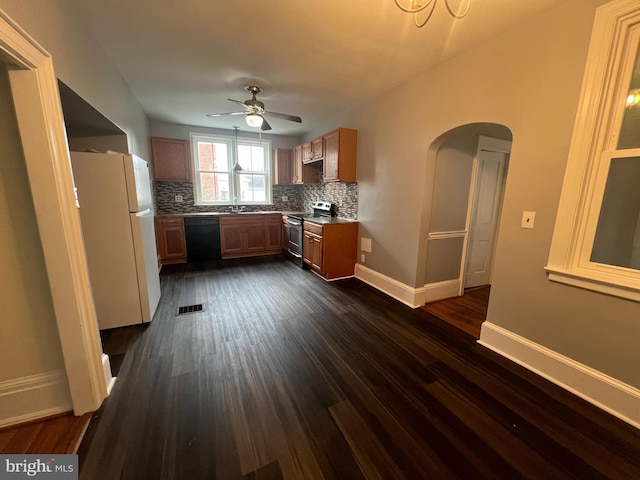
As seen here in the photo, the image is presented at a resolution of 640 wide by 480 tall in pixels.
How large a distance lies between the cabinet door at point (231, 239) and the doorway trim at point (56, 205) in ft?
11.2

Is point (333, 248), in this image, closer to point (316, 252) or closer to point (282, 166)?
point (316, 252)

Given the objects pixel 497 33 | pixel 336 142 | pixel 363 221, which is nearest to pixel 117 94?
pixel 336 142

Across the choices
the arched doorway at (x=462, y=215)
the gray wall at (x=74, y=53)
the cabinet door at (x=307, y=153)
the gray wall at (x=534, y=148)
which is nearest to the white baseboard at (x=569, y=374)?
the gray wall at (x=534, y=148)

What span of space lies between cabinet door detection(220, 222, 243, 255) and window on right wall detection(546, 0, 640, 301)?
4.68m

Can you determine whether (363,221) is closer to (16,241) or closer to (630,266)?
(630,266)

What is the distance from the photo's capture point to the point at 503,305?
2.15 metres

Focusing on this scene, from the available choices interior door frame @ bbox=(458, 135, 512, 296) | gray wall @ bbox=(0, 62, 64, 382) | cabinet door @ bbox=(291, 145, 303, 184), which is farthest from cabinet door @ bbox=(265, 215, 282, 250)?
gray wall @ bbox=(0, 62, 64, 382)

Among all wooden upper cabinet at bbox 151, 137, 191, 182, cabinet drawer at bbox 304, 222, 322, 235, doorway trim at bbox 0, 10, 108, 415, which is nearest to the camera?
doorway trim at bbox 0, 10, 108, 415

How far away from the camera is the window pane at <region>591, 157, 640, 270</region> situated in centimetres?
158

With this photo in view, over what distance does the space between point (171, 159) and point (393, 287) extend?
4557 mm

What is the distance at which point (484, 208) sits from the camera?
11.2 feet

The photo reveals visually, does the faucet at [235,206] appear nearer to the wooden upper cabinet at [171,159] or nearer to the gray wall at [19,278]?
the wooden upper cabinet at [171,159]

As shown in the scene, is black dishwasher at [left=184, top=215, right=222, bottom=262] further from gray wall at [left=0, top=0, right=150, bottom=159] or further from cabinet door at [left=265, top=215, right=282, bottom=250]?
gray wall at [left=0, top=0, right=150, bottom=159]

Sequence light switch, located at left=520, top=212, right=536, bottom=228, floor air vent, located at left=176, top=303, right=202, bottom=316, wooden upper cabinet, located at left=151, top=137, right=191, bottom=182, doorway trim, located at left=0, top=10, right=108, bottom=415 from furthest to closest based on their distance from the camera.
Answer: wooden upper cabinet, located at left=151, top=137, right=191, bottom=182
floor air vent, located at left=176, top=303, right=202, bottom=316
light switch, located at left=520, top=212, right=536, bottom=228
doorway trim, located at left=0, top=10, right=108, bottom=415
